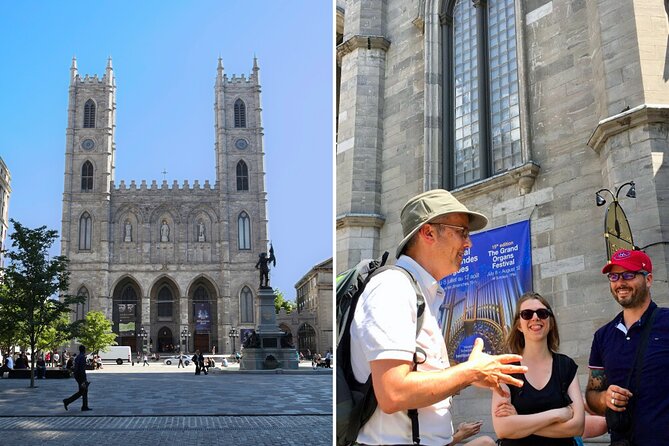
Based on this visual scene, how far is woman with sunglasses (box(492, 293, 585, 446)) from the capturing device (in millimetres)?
2436

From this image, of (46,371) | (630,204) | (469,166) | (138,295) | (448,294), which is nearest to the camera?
(630,204)

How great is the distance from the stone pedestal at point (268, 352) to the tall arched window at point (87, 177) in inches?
1877

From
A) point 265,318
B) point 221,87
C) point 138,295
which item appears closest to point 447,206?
point 265,318

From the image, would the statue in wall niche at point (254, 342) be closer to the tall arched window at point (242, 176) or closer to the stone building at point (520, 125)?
the stone building at point (520, 125)

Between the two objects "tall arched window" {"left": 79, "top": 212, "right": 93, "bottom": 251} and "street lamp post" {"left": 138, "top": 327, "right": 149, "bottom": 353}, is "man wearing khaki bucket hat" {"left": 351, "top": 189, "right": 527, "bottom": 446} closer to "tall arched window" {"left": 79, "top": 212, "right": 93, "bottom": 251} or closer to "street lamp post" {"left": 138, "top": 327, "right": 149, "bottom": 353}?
"street lamp post" {"left": 138, "top": 327, "right": 149, "bottom": 353}

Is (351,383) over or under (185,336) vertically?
over

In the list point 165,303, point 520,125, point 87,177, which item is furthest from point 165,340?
point 520,125

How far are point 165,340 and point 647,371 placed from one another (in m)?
70.1

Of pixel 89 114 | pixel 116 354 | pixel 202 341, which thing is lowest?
pixel 116 354

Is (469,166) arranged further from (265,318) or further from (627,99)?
(265,318)

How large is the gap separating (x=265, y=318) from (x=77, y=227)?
46.2 metres

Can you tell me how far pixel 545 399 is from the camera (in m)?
2.53

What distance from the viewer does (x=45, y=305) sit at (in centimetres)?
1959

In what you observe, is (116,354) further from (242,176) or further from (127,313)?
(242,176)
